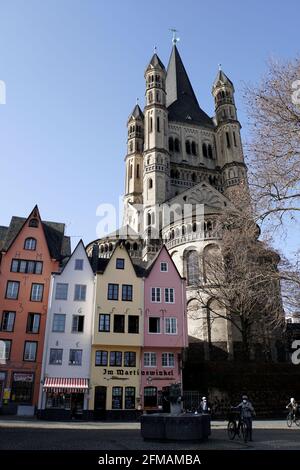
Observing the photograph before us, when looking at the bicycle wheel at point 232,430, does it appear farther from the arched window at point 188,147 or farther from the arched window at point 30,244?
the arched window at point 188,147

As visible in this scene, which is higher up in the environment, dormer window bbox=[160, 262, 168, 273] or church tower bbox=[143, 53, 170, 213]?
church tower bbox=[143, 53, 170, 213]

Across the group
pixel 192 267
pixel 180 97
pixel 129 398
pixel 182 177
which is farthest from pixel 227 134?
pixel 129 398

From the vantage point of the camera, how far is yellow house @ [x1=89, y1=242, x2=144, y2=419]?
91.0ft

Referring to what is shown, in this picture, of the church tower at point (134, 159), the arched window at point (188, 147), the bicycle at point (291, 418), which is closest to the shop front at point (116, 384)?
the bicycle at point (291, 418)

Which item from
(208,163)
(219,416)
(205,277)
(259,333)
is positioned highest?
(208,163)

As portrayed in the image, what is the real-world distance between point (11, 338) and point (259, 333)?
24.5m

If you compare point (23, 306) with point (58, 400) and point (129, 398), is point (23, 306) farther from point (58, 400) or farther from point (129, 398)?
point (129, 398)

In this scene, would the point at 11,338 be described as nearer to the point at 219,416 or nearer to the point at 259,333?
the point at 219,416

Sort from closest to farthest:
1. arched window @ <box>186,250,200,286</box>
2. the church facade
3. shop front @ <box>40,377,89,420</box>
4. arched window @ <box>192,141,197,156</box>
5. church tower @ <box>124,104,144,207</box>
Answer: shop front @ <box>40,377,89,420</box>, arched window @ <box>186,250,200,286</box>, the church facade, church tower @ <box>124,104,144,207</box>, arched window @ <box>192,141,197,156</box>

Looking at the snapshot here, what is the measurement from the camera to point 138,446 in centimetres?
1179

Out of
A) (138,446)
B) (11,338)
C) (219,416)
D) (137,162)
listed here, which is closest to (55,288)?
(11,338)

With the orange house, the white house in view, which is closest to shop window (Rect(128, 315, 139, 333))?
the white house

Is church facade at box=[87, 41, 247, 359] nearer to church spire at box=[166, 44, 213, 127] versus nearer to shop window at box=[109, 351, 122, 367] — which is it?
church spire at box=[166, 44, 213, 127]

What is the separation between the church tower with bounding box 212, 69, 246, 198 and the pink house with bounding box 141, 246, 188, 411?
127ft
